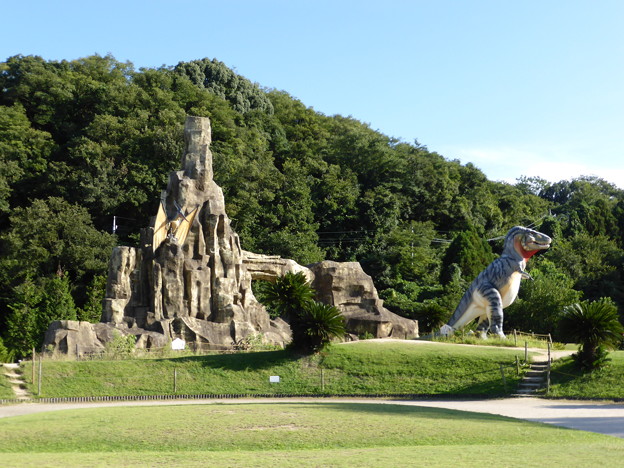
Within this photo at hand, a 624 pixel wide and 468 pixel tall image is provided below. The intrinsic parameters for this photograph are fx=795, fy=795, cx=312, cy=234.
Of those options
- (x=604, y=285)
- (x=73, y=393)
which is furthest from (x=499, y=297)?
(x=604, y=285)

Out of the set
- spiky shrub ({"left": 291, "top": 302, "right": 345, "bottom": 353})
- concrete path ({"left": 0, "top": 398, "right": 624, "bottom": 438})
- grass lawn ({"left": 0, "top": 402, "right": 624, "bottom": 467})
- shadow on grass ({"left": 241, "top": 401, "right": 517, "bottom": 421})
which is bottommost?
concrete path ({"left": 0, "top": 398, "right": 624, "bottom": 438})

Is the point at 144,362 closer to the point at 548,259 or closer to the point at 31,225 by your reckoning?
the point at 31,225

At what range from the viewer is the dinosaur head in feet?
96.5

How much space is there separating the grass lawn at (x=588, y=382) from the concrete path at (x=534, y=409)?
676mm

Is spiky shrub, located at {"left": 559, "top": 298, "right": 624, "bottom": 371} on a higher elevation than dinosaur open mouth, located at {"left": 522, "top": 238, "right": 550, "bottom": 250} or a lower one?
lower

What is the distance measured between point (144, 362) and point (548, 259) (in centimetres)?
3373

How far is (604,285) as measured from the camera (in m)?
47.0

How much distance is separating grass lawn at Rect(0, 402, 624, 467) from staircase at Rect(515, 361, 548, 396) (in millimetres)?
5292

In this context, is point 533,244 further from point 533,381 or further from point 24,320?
point 24,320

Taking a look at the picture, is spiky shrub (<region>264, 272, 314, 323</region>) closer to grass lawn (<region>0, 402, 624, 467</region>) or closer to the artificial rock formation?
the artificial rock formation

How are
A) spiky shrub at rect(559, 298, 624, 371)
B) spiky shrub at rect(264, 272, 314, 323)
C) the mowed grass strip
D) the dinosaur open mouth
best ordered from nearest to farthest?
the mowed grass strip → spiky shrub at rect(559, 298, 624, 371) → spiky shrub at rect(264, 272, 314, 323) → the dinosaur open mouth

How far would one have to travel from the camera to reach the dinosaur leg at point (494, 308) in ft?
94.9

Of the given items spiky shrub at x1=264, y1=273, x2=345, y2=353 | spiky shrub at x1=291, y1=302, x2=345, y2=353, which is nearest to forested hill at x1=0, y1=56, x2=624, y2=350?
spiky shrub at x1=264, y1=273, x2=345, y2=353

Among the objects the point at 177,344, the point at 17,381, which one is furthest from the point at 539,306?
the point at 17,381
